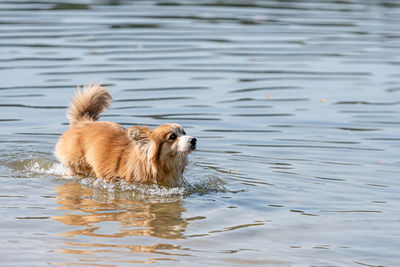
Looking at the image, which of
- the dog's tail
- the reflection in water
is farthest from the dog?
the reflection in water

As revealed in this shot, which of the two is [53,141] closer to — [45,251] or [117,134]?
[117,134]

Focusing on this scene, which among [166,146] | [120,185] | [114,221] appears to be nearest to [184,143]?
[166,146]

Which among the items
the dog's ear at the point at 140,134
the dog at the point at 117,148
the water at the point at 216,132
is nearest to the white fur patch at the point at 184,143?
the dog at the point at 117,148

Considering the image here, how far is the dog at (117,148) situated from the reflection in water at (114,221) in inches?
13.9

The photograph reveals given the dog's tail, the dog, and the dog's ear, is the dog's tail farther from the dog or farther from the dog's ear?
the dog's ear

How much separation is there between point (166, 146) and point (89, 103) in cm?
142

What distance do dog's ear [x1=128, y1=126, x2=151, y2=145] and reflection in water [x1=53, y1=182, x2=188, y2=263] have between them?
662 mm

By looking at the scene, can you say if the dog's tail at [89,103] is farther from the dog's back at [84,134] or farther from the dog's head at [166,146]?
the dog's head at [166,146]

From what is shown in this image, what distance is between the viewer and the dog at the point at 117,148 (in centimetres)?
769

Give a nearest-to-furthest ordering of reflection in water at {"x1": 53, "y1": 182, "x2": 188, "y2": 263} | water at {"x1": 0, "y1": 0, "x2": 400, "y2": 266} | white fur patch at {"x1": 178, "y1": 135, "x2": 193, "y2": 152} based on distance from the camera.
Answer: reflection in water at {"x1": 53, "y1": 182, "x2": 188, "y2": 263}
water at {"x1": 0, "y1": 0, "x2": 400, "y2": 266}
white fur patch at {"x1": 178, "y1": 135, "x2": 193, "y2": 152}

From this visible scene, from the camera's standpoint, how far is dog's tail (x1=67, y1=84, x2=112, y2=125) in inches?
336

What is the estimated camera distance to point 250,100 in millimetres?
12344

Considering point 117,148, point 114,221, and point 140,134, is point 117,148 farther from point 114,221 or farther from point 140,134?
point 114,221

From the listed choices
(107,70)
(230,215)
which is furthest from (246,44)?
(230,215)
